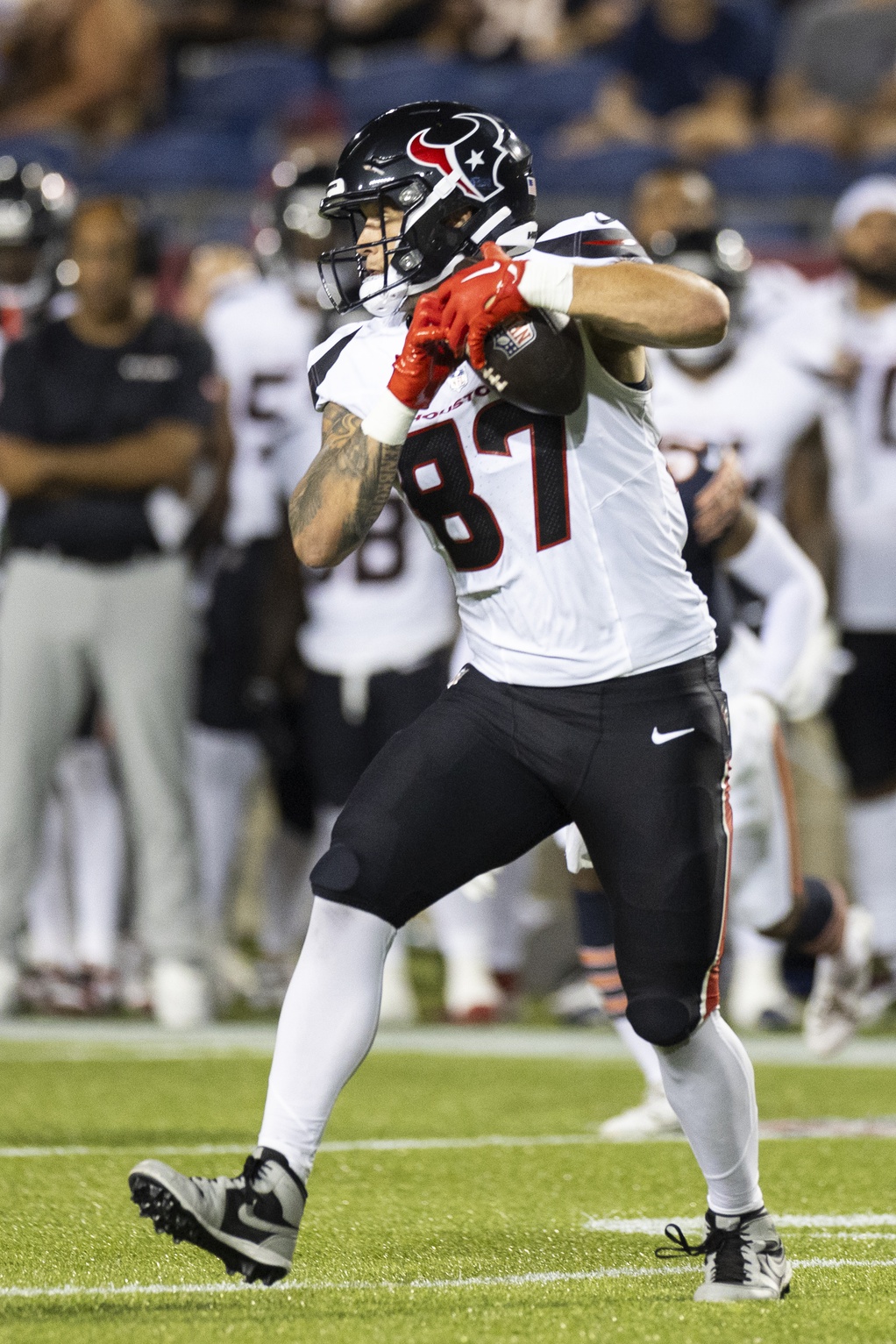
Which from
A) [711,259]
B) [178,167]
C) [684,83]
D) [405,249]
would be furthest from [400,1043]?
[684,83]

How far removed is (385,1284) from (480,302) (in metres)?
1.22

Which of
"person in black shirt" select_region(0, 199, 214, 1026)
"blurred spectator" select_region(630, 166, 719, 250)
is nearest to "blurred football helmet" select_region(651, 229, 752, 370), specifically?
"blurred spectator" select_region(630, 166, 719, 250)

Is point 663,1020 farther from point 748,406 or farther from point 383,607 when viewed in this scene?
point 748,406

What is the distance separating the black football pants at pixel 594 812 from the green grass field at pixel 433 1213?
38cm

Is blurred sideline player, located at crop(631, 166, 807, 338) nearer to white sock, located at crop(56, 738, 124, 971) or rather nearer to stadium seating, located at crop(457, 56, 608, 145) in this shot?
white sock, located at crop(56, 738, 124, 971)

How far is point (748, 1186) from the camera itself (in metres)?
2.64

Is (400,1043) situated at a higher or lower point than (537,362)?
lower

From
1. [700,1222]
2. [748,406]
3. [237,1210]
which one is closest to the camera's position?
[237,1210]

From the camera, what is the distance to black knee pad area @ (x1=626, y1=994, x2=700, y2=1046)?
2529 millimetres

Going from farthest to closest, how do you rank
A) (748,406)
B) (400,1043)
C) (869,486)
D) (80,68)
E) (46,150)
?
1. (80,68)
2. (46,150)
3. (869,486)
4. (748,406)
5. (400,1043)

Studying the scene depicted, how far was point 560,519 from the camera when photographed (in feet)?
8.69

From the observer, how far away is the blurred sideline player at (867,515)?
A: 6000 mm

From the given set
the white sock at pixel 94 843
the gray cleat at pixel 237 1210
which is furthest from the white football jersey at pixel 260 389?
the gray cleat at pixel 237 1210

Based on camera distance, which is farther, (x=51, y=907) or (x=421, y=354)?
(x=51, y=907)
